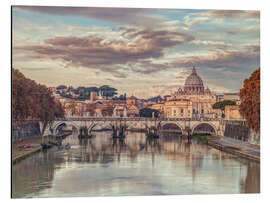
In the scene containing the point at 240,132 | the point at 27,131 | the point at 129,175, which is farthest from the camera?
the point at 240,132

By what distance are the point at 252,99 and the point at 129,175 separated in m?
5.93

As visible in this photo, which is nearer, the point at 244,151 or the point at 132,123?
the point at 244,151

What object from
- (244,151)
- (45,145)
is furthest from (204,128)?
(244,151)

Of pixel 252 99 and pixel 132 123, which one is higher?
pixel 252 99

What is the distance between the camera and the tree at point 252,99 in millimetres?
17250

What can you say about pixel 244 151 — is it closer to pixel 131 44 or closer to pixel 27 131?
pixel 131 44

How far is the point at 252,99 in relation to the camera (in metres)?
18.7

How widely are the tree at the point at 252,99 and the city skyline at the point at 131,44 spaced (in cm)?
32

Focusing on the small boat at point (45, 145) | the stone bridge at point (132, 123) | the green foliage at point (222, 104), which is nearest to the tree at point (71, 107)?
the stone bridge at point (132, 123)
